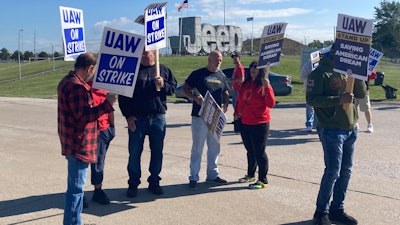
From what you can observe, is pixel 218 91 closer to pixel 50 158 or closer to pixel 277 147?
pixel 277 147

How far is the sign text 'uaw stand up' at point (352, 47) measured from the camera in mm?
4801

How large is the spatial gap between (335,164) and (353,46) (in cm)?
127

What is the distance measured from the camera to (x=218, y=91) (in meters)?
6.75

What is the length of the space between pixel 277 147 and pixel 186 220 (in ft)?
14.7

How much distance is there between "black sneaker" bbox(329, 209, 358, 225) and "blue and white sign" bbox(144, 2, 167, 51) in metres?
2.99

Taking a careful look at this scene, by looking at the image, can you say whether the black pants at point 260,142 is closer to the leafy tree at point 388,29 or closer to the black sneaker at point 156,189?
the black sneaker at point 156,189

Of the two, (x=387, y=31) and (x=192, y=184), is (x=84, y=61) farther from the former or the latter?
(x=387, y=31)

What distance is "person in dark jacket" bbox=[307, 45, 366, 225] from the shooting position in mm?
4930

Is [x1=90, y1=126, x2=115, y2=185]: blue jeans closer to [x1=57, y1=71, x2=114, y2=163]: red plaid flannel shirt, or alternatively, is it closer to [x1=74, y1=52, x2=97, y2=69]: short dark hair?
[x1=57, y1=71, x2=114, y2=163]: red plaid flannel shirt

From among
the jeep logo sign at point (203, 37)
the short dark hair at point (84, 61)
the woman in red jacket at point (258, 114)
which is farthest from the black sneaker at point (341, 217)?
the jeep logo sign at point (203, 37)

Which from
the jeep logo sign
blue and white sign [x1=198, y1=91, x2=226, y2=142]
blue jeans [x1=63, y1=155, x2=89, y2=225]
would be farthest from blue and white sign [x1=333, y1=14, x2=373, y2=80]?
the jeep logo sign

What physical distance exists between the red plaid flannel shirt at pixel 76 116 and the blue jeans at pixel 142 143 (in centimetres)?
159

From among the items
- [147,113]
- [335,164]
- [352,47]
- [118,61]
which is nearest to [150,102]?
[147,113]

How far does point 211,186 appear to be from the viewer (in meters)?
6.70
